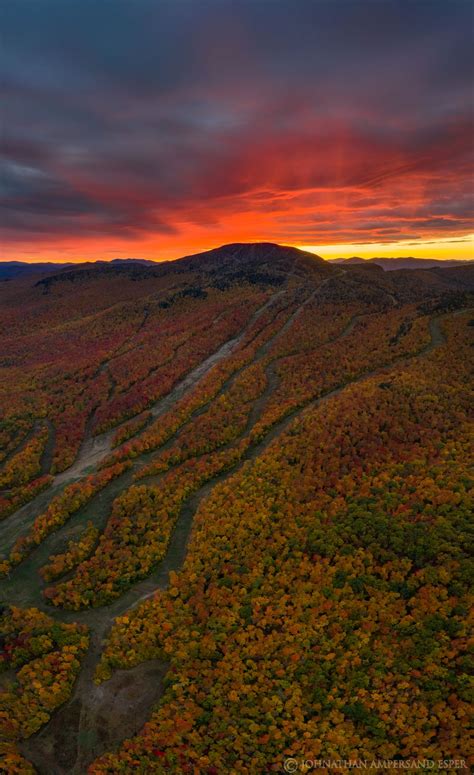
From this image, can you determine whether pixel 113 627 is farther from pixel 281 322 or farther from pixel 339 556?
pixel 281 322

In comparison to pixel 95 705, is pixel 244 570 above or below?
above

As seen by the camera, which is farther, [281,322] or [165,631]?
[281,322]

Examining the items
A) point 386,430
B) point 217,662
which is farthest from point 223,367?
point 217,662

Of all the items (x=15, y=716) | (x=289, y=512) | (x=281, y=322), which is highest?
(x=281, y=322)

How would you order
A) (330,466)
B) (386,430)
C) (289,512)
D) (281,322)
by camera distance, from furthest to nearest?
(281,322)
(386,430)
(330,466)
(289,512)

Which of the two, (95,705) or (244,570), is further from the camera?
(244,570)

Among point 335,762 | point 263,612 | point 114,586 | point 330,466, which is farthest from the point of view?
point 330,466

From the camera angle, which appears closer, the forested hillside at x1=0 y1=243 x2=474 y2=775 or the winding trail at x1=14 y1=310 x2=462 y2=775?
the forested hillside at x1=0 y1=243 x2=474 y2=775

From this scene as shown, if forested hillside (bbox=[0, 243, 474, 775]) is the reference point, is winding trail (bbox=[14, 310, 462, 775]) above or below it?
below
